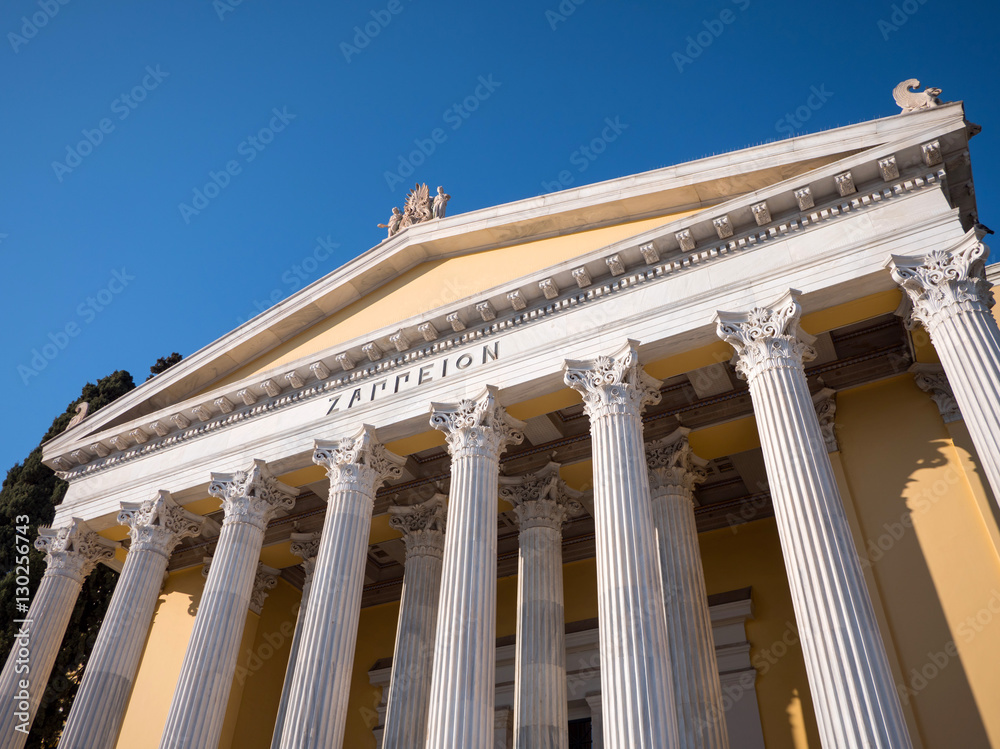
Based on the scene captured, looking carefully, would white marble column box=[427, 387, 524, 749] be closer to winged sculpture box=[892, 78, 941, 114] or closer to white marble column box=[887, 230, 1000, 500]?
white marble column box=[887, 230, 1000, 500]

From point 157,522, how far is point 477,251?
10523mm

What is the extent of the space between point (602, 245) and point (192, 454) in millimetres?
11684

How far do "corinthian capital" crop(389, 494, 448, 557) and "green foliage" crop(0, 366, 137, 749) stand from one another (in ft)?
36.1

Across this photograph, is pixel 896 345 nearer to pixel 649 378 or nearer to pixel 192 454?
pixel 649 378

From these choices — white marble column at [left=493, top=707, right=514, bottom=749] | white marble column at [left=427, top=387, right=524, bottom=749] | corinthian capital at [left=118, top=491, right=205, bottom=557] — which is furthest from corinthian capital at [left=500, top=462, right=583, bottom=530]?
corinthian capital at [left=118, top=491, right=205, bottom=557]

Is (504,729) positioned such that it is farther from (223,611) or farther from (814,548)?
(814,548)

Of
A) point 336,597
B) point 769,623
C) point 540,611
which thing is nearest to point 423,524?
point 540,611

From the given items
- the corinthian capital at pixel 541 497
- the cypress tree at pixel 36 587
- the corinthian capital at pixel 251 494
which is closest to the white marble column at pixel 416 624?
the corinthian capital at pixel 541 497

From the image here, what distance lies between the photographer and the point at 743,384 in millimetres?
17422

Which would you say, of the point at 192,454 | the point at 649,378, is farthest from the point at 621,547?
Result: the point at 192,454

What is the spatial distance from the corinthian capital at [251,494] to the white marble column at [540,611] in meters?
5.49

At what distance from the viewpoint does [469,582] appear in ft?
46.2

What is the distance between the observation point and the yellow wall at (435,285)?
58.6ft

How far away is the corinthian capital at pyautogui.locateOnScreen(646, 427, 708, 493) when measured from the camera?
17.2m
